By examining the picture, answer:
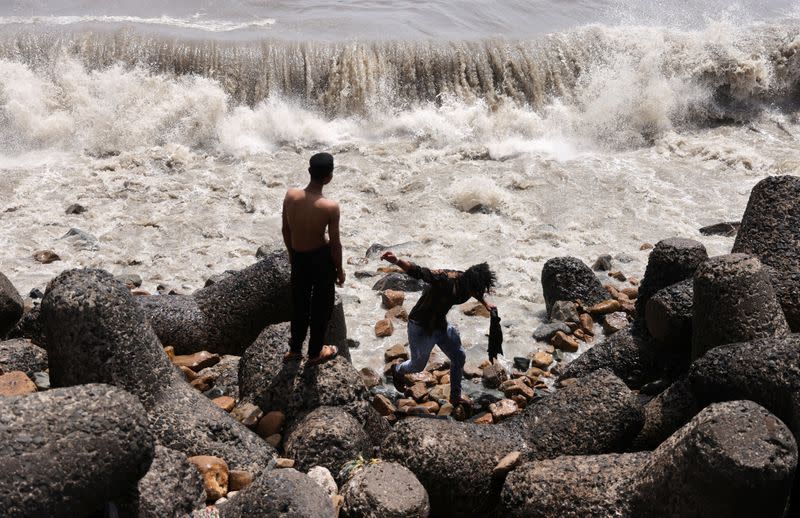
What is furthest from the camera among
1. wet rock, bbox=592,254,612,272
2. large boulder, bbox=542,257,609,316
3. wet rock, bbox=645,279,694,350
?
wet rock, bbox=592,254,612,272

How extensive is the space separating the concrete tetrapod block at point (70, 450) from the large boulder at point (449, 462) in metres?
→ 1.55

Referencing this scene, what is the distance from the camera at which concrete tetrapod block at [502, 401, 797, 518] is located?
429 cm

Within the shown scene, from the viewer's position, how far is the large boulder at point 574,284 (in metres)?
8.59

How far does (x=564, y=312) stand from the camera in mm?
8398

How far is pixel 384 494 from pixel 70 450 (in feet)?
5.30

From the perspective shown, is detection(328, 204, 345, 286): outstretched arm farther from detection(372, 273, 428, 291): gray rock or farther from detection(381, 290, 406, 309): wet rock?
detection(372, 273, 428, 291): gray rock

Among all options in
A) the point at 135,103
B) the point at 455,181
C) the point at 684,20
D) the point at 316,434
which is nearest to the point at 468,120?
the point at 455,181

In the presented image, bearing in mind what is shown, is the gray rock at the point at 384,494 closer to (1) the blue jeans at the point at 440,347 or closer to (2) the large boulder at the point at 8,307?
(1) the blue jeans at the point at 440,347

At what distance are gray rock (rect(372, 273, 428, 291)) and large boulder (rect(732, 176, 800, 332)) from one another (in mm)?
3320

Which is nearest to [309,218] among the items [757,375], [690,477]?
[690,477]

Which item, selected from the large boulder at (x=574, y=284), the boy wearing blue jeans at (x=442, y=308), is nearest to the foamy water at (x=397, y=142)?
the large boulder at (x=574, y=284)

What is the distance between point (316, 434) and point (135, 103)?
10.3 meters

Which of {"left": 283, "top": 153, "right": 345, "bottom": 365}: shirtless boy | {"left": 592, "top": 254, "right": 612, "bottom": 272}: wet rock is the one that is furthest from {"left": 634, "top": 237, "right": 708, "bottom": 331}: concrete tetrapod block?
{"left": 283, "top": 153, "right": 345, "bottom": 365}: shirtless boy

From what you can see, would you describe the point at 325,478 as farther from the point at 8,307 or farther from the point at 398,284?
the point at 398,284
